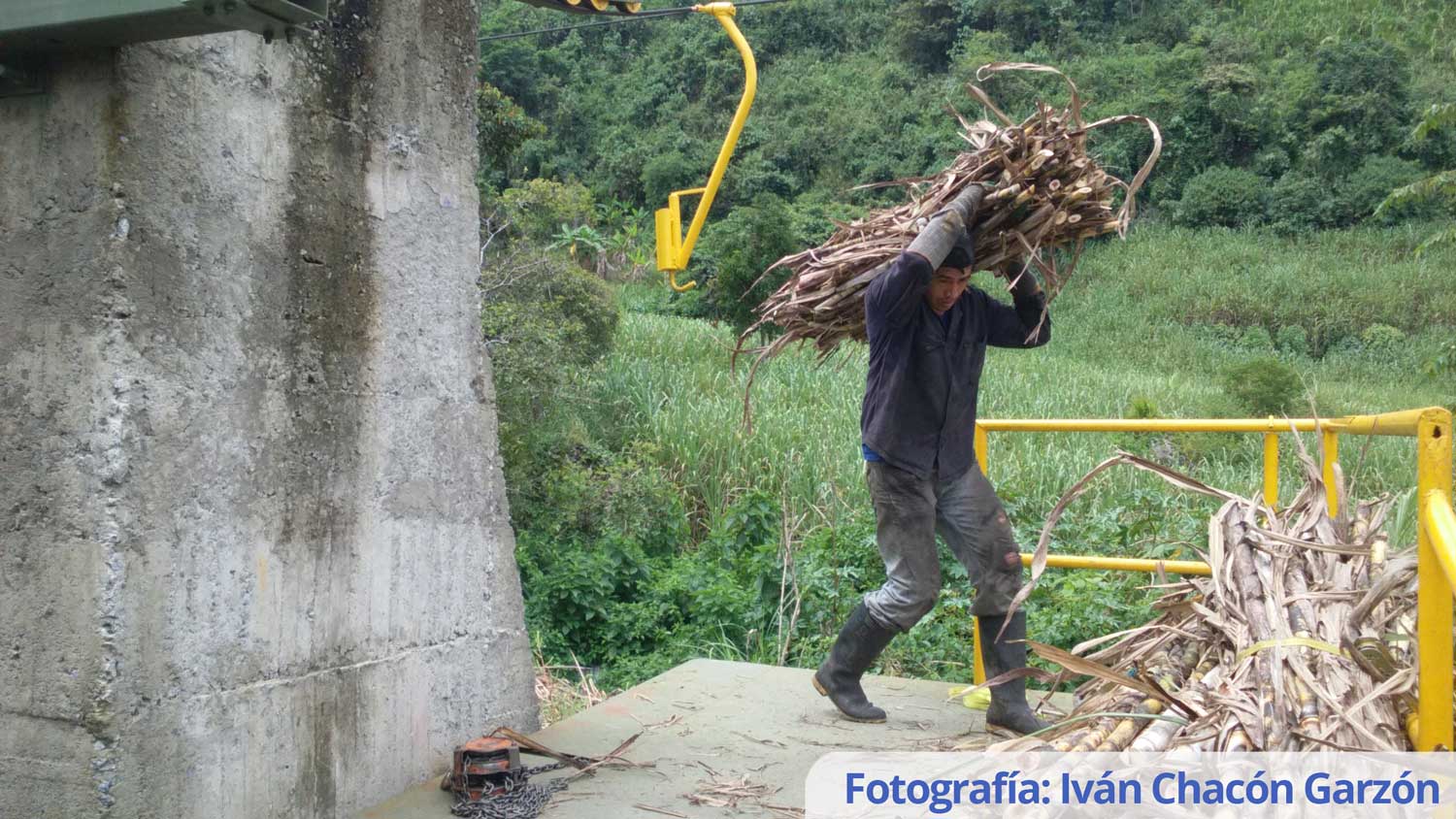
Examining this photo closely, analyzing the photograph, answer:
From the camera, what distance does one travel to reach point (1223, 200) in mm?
31312

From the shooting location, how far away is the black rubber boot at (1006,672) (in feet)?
14.2

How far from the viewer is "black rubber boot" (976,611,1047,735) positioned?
4.34 m

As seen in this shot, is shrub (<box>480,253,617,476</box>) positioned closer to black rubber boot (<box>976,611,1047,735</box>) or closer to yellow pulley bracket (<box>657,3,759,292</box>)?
yellow pulley bracket (<box>657,3,759,292</box>)

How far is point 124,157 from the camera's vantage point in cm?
304

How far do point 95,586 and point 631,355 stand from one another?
14025 millimetres

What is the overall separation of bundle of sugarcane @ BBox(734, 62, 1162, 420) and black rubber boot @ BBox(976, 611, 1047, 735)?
1.22 meters

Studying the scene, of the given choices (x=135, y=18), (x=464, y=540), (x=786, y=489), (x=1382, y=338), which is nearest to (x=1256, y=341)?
(x=1382, y=338)

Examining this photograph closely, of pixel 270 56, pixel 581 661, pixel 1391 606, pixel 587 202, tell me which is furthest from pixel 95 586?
pixel 587 202

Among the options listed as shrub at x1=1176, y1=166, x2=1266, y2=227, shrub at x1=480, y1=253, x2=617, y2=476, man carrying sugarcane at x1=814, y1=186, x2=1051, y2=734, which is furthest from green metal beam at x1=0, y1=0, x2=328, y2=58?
shrub at x1=1176, y1=166, x2=1266, y2=227

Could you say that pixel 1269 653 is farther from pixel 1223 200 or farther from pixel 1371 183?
pixel 1223 200

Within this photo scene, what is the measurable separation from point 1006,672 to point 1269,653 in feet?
6.27

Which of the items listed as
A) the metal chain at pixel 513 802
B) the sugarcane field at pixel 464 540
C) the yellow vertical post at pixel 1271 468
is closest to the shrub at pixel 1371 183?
the sugarcane field at pixel 464 540

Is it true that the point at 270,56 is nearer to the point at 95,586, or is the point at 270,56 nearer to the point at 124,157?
the point at 124,157

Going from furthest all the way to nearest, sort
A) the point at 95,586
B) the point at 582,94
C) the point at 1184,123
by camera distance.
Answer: the point at 582,94 < the point at 1184,123 < the point at 95,586
